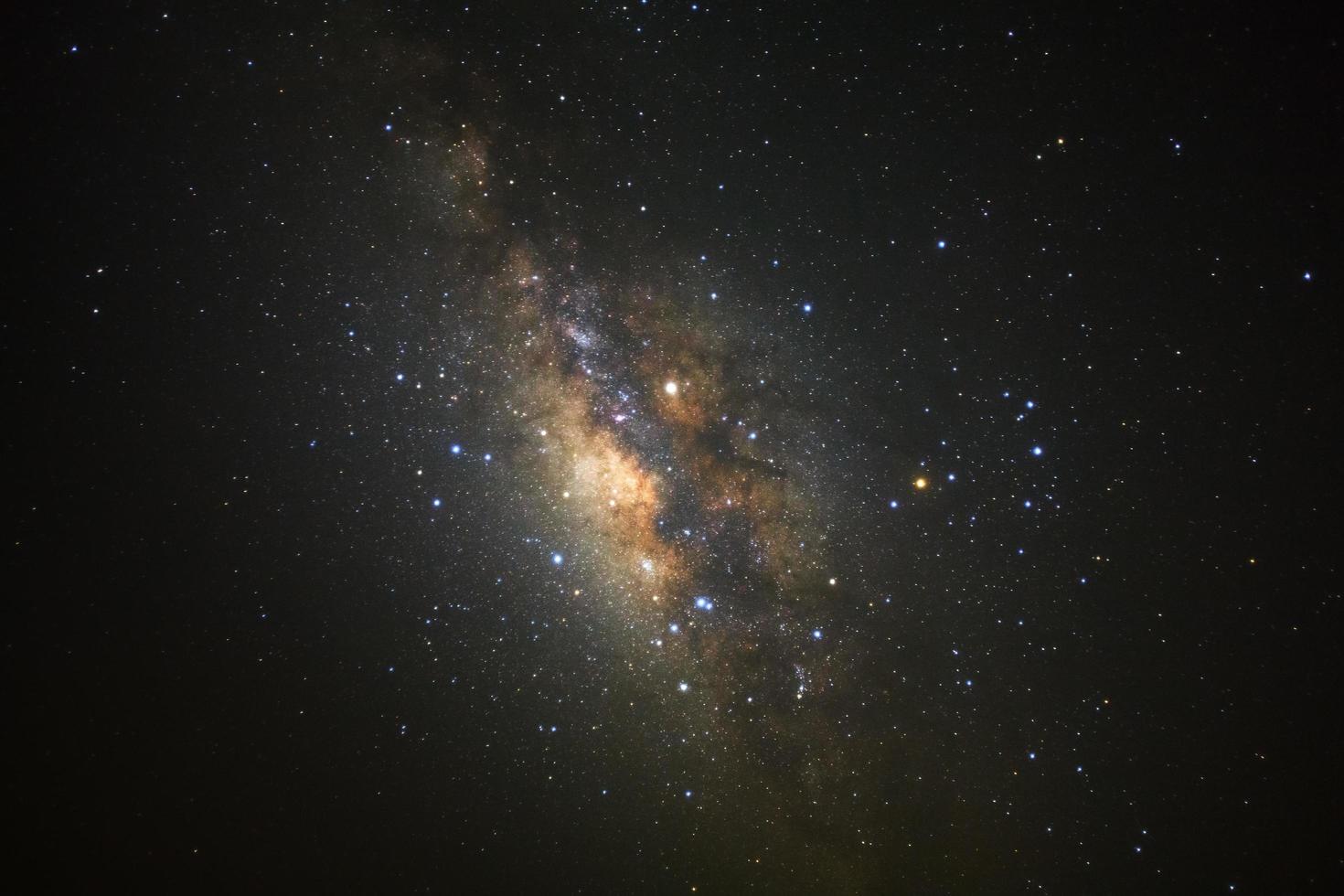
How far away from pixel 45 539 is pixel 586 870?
3.52m

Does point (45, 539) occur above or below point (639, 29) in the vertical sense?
below

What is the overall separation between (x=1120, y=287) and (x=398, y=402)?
3.67 meters

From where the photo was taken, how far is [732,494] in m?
3.03

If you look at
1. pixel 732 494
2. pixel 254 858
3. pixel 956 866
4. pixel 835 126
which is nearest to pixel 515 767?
pixel 254 858

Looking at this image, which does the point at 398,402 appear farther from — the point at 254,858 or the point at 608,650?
the point at 254,858

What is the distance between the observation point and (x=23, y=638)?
10.1 ft

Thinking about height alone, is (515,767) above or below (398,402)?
below

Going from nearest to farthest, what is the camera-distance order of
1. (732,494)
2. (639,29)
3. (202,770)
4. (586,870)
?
(639,29) → (732,494) → (202,770) → (586,870)

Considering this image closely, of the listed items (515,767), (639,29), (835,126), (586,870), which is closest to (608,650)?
(515,767)

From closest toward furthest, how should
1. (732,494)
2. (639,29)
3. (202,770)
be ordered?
(639,29)
(732,494)
(202,770)

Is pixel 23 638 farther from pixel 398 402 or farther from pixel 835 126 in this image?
pixel 835 126

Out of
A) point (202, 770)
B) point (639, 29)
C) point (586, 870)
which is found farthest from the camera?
point (586, 870)

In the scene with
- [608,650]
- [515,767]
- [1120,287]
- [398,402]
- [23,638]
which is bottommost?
[23,638]

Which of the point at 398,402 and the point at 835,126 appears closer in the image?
the point at 835,126
